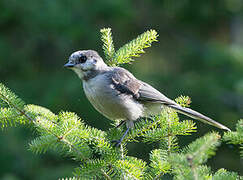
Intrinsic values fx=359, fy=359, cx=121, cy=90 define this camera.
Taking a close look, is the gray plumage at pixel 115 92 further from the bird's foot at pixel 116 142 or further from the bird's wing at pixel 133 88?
the bird's foot at pixel 116 142

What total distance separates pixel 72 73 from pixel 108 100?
10.2 feet

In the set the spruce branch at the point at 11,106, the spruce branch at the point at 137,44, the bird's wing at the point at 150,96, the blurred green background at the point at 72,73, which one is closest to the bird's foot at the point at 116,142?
the spruce branch at the point at 11,106

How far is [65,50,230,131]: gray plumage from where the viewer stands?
3.98 metres

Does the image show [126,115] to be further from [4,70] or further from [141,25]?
[141,25]

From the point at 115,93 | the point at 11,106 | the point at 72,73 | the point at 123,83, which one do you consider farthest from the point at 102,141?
the point at 72,73

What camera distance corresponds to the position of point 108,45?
3.69 meters

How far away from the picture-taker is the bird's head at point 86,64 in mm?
4008

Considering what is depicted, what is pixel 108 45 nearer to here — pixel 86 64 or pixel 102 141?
pixel 86 64

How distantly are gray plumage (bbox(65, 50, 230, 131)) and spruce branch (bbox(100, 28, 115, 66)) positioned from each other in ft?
1.02

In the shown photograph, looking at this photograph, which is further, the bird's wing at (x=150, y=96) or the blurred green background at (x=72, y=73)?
the blurred green background at (x=72, y=73)

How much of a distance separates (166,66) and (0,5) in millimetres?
4531

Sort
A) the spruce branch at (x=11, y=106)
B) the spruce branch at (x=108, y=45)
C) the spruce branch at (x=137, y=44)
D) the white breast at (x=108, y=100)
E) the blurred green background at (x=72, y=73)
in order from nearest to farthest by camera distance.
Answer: the spruce branch at (x=11, y=106) → the spruce branch at (x=137, y=44) → the spruce branch at (x=108, y=45) → the white breast at (x=108, y=100) → the blurred green background at (x=72, y=73)

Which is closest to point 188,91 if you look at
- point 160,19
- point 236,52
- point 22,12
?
point 236,52

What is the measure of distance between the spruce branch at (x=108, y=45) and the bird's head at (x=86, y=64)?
0.37m
